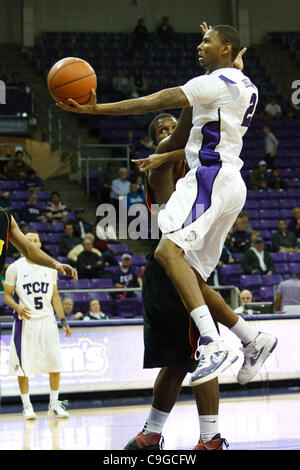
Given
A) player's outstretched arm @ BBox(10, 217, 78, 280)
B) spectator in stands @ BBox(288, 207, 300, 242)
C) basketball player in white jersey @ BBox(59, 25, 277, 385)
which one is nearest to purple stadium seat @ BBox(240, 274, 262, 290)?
spectator in stands @ BBox(288, 207, 300, 242)

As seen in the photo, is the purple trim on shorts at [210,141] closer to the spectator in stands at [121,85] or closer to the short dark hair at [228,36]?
the short dark hair at [228,36]

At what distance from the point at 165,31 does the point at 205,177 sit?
61.4ft

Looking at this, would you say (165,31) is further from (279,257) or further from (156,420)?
(156,420)

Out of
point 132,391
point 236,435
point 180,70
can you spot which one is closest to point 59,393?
point 132,391

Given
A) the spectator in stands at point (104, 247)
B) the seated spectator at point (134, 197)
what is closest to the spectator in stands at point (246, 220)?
the seated spectator at point (134, 197)

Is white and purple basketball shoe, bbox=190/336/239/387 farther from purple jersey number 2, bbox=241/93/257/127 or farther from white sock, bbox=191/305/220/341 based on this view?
purple jersey number 2, bbox=241/93/257/127

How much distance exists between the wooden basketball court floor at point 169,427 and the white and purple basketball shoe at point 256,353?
516 mm

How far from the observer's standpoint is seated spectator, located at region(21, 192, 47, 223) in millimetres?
14328

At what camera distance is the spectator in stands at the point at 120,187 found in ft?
51.0

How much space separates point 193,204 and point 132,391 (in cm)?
616

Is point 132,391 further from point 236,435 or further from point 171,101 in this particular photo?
point 171,101

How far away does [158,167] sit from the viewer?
494cm

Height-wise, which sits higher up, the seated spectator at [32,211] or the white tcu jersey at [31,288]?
the seated spectator at [32,211]

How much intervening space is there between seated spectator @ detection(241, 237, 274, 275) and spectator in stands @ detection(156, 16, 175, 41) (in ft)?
33.1
